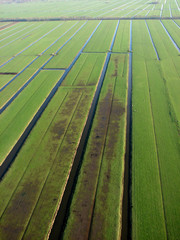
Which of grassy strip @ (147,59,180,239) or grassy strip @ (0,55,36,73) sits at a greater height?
grassy strip @ (0,55,36,73)

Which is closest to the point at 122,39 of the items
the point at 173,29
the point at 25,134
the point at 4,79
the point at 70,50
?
the point at 70,50

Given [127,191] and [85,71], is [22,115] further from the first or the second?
[127,191]

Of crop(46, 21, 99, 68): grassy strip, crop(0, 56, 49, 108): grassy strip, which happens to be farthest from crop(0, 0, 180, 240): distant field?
crop(46, 21, 99, 68): grassy strip

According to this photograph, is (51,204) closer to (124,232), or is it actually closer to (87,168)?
(87,168)

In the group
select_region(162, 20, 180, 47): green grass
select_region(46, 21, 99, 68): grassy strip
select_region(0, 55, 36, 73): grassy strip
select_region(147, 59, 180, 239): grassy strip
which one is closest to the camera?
select_region(147, 59, 180, 239): grassy strip

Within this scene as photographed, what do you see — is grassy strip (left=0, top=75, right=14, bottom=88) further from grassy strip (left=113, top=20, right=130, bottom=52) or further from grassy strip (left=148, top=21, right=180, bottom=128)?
grassy strip (left=148, top=21, right=180, bottom=128)

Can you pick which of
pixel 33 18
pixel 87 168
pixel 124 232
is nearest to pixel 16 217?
pixel 87 168
